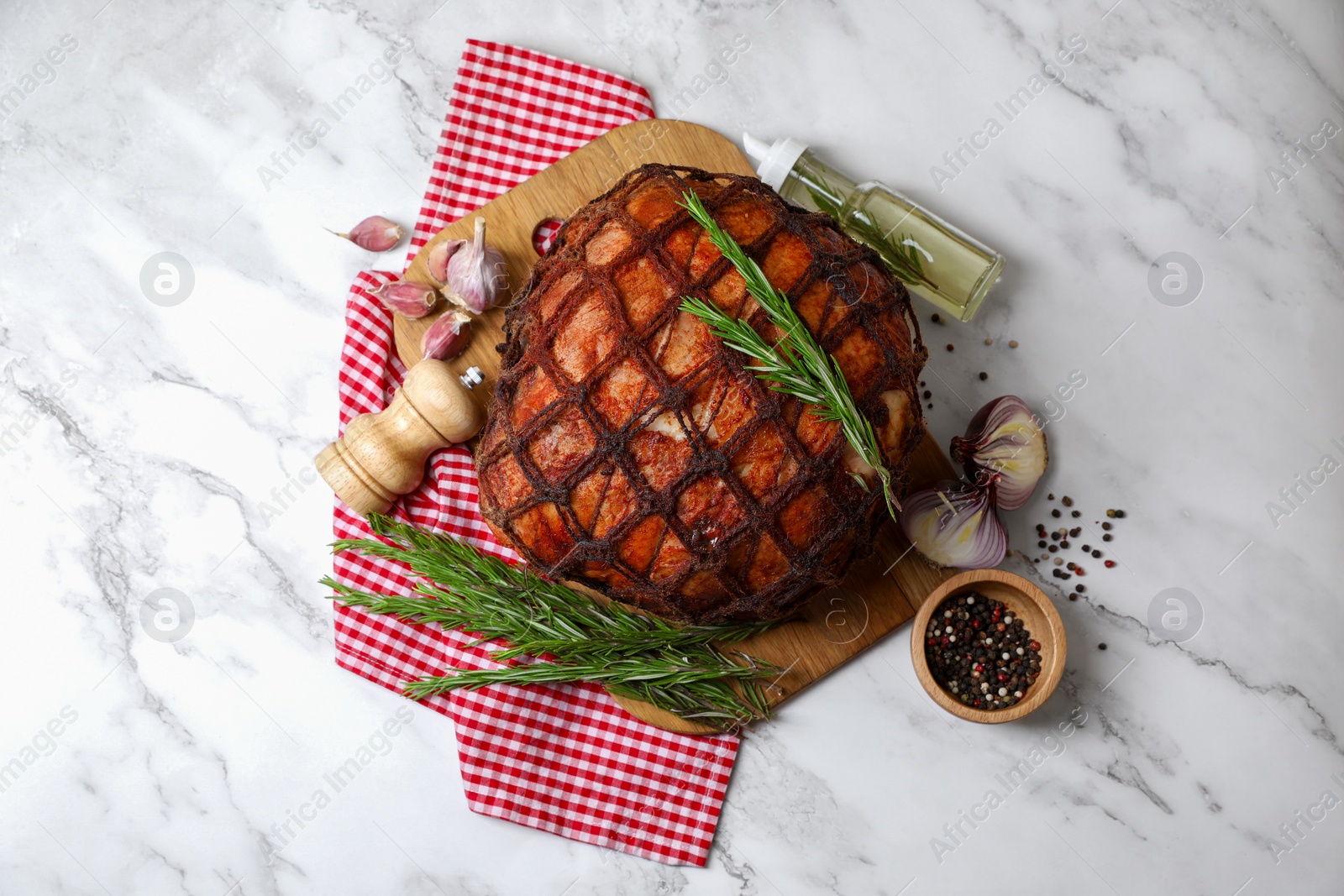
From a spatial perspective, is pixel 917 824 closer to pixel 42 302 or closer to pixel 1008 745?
pixel 1008 745

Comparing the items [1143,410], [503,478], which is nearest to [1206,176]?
[1143,410]

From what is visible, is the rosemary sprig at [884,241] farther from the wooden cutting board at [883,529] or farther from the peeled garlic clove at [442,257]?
the peeled garlic clove at [442,257]

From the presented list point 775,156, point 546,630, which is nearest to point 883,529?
point 546,630

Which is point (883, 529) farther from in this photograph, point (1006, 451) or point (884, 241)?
point (884, 241)

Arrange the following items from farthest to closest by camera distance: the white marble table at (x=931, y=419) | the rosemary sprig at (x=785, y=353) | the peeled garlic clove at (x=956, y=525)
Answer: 1. the white marble table at (x=931, y=419)
2. the peeled garlic clove at (x=956, y=525)
3. the rosemary sprig at (x=785, y=353)

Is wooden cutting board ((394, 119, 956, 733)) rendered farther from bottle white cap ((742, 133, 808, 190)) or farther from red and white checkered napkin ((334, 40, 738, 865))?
bottle white cap ((742, 133, 808, 190))

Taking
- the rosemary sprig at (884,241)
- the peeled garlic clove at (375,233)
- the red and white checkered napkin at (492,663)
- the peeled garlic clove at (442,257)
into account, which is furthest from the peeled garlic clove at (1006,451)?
the peeled garlic clove at (375,233)
